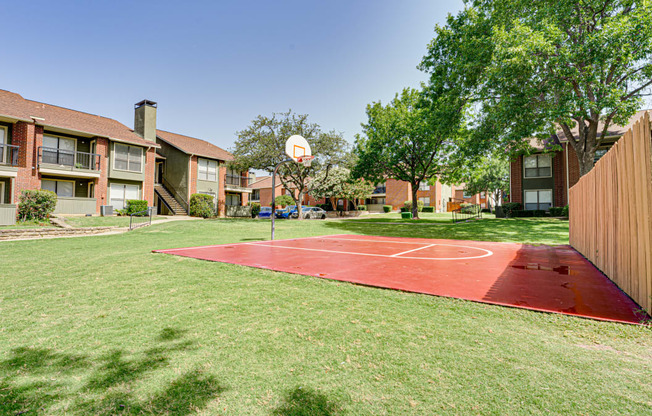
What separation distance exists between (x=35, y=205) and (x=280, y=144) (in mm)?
16639

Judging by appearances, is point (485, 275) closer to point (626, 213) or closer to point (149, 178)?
point (626, 213)

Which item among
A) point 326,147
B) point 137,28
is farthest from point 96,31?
point 326,147

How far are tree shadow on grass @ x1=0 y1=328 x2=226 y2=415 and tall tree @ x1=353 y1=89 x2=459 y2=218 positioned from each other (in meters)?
24.2

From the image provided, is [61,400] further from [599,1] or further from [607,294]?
[599,1]

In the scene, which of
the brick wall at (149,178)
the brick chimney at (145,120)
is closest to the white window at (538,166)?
the brick wall at (149,178)

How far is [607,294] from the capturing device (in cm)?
433

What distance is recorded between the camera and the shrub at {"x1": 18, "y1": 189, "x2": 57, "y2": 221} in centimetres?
1559

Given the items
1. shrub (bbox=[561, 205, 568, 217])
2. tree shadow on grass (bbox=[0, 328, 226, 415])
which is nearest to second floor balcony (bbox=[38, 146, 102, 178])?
tree shadow on grass (bbox=[0, 328, 226, 415])

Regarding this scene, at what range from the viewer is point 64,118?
2306 centimetres

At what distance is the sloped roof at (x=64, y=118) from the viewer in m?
19.7

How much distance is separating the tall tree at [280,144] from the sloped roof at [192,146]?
5.25 m

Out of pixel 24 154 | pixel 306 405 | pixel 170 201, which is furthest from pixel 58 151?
pixel 306 405

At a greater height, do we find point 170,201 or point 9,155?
point 9,155

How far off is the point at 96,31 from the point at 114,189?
12.6 meters
